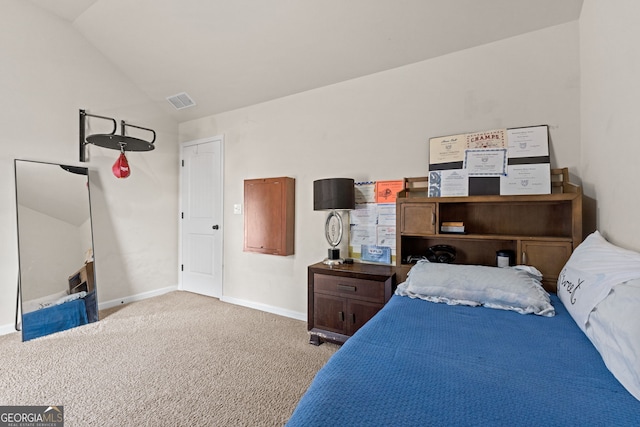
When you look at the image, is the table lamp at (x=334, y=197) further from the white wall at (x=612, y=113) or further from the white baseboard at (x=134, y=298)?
the white baseboard at (x=134, y=298)

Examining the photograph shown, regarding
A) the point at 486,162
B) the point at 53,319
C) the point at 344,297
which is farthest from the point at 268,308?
the point at 486,162

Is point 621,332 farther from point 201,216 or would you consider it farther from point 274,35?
point 201,216

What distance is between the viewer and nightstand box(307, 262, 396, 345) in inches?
89.7

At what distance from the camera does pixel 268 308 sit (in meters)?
3.39

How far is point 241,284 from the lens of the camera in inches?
143

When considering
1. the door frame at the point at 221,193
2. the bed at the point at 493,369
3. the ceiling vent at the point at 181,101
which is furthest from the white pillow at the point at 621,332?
the ceiling vent at the point at 181,101

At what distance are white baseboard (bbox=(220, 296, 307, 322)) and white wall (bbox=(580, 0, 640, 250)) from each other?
8.62 feet

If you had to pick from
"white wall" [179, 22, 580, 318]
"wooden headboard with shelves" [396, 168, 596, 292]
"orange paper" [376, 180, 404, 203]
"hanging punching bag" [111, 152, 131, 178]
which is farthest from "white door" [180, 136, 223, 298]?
"wooden headboard with shelves" [396, 168, 596, 292]

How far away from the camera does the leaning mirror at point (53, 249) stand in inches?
106

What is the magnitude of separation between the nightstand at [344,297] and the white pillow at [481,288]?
387 mm

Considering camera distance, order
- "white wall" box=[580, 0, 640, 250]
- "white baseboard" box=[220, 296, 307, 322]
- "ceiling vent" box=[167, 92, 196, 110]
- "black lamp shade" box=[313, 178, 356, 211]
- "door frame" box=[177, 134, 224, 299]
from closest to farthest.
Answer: "white wall" box=[580, 0, 640, 250], "black lamp shade" box=[313, 178, 356, 211], "white baseboard" box=[220, 296, 307, 322], "ceiling vent" box=[167, 92, 196, 110], "door frame" box=[177, 134, 224, 299]

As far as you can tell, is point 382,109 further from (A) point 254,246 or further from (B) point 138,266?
(B) point 138,266

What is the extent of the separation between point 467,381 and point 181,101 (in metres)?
4.18

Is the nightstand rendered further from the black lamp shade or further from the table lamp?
the black lamp shade
